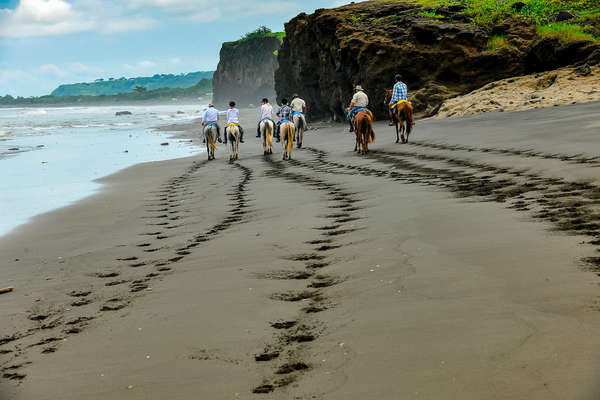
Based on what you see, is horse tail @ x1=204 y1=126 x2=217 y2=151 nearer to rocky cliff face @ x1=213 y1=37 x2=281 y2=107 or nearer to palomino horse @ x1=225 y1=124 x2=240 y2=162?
palomino horse @ x1=225 y1=124 x2=240 y2=162

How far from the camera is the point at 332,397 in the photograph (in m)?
2.34

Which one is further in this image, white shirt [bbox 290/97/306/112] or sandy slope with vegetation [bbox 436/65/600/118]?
white shirt [bbox 290/97/306/112]

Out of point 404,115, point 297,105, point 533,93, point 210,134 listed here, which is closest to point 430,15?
point 533,93

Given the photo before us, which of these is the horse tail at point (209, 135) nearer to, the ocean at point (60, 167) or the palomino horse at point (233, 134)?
the palomino horse at point (233, 134)

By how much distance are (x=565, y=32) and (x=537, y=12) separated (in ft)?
14.0

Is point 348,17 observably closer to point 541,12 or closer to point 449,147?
point 541,12

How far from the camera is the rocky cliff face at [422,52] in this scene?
78.1 ft

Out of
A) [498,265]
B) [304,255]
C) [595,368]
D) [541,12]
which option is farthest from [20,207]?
[541,12]

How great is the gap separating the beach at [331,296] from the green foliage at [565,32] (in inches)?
606

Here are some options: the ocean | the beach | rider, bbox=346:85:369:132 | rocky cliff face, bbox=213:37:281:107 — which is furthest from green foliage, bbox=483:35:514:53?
rocky cliff face, bbox=213:37:281:107

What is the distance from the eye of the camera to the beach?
2.49 m

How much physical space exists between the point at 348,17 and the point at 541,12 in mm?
8915

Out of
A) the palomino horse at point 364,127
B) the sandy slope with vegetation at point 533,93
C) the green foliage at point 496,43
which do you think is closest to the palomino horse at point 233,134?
the palomino horse at point 364,127

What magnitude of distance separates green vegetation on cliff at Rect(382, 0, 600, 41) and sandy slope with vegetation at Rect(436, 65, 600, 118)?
3.03 metres
